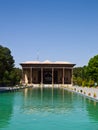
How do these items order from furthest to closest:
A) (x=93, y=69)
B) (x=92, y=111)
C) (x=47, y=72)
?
(x=47, y=72)
(x=93, y=69)
(x=92, y=111)

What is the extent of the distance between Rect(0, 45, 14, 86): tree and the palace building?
58.5 feet

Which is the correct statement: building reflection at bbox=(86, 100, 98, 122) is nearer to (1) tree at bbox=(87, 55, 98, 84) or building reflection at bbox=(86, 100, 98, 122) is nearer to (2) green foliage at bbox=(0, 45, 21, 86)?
(2) green foliage at bbox=(0, 45, 21, 86)

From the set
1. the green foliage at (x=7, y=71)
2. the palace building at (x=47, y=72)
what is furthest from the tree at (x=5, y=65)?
the palace building at (x=47, y=72)

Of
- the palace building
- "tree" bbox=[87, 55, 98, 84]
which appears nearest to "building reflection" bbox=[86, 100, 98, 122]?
"tree" bbox=[87, 55, 98, 84]

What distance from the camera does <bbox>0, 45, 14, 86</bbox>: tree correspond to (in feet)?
186

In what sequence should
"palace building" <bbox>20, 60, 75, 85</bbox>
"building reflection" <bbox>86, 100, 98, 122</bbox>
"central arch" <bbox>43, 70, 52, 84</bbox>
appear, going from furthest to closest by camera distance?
1. "central arch" <bbox>43, 70, 52, 84</bbox>
2. "palace building" <bbox>20, 60, 75, 85</bbox>
3. "building reflection" <bbox>86, 100, 98, 122</bbox>

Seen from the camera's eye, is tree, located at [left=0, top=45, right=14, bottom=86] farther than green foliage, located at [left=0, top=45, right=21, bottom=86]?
No

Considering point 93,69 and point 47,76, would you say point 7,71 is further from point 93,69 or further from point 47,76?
point 47,76

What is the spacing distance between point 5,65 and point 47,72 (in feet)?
121

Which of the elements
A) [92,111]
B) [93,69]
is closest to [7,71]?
[93,69]

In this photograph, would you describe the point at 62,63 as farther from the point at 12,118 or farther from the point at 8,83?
the point at 12,118

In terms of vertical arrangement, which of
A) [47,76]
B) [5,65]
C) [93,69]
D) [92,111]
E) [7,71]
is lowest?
[92,111]

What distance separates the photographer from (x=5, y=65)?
198ft

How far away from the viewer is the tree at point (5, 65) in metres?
56.7
